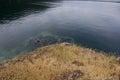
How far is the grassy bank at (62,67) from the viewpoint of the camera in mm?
17281

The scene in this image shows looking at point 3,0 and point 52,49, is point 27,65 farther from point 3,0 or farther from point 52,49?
point 3,0

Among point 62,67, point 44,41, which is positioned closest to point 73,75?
point 62,67

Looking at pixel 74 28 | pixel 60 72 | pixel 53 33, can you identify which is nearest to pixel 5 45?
pixel 53 33

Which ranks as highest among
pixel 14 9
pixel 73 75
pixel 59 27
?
pixel 73 75

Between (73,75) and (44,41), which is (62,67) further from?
(44,41)

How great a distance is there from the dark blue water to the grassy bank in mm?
15882

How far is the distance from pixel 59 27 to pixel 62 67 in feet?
120

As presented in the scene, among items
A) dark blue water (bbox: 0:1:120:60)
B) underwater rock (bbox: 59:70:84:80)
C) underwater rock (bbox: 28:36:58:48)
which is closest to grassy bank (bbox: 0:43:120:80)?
underwater rock (bbox: 59:70:84:80)

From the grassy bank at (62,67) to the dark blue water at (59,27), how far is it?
1588 cm

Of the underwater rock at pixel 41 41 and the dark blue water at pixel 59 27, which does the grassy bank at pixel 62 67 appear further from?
the underwater rock at pixel 41 41

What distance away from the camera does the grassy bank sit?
1728 centimetres

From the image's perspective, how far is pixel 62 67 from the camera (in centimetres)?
1919

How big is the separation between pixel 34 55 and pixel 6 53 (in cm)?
1634

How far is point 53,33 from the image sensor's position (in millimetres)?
50000
